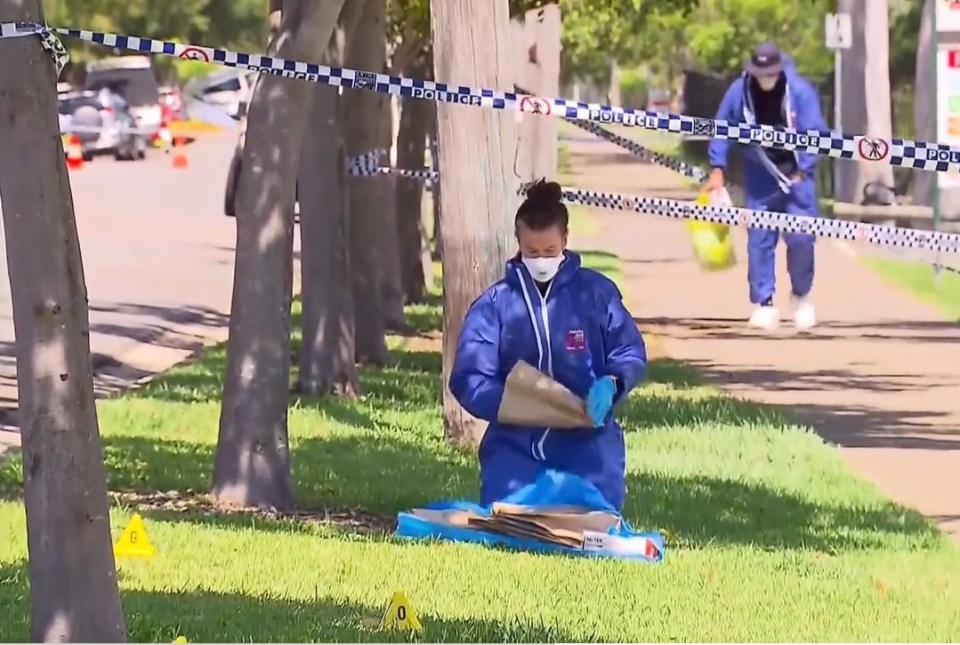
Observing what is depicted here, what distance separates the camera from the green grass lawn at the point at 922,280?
19.3 meters

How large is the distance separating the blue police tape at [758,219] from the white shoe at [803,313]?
165cm

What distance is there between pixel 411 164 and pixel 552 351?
1098 centimetres

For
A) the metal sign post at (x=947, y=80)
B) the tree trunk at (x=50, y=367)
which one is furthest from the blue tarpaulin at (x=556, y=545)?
the metal sign post at (x=947, y=80)

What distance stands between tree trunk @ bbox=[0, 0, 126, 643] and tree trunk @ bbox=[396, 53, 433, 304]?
1298 centimetres

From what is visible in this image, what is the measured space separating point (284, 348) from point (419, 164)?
33.4ft

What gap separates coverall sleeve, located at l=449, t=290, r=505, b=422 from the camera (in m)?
7.74

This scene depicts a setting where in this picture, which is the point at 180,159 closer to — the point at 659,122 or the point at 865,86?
the point at 865,86

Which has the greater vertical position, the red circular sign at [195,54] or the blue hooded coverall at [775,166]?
the red circular sign at [195,54]

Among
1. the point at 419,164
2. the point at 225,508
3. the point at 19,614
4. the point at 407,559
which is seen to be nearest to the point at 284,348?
the point at 225,508

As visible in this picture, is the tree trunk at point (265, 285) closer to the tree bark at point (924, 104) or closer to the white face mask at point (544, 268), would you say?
the white face mask at point (544, 268)

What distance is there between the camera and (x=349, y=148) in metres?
14.5

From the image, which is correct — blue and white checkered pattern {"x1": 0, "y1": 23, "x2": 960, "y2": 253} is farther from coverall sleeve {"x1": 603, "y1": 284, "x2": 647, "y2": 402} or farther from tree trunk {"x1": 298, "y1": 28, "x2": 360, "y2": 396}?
tree trunk {"x1": 298, "y1": 28, "x2": 360, "y2": 396}

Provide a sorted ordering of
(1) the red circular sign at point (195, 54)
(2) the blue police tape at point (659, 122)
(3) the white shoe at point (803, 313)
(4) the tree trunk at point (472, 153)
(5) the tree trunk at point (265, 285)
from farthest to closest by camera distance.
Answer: (3) the white shoe at point (803, 313) < (4) the tree trunk at point (472, 153) < (2) the blue police tape at point (659, 122) < (5) the tree trunk at point (265, 285) < (1) the red circular sign at point (195, 54)

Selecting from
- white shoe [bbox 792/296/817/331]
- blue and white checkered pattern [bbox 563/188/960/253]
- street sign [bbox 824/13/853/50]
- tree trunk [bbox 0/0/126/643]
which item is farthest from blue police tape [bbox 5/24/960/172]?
street sign [bbox 824/13/853/50]
